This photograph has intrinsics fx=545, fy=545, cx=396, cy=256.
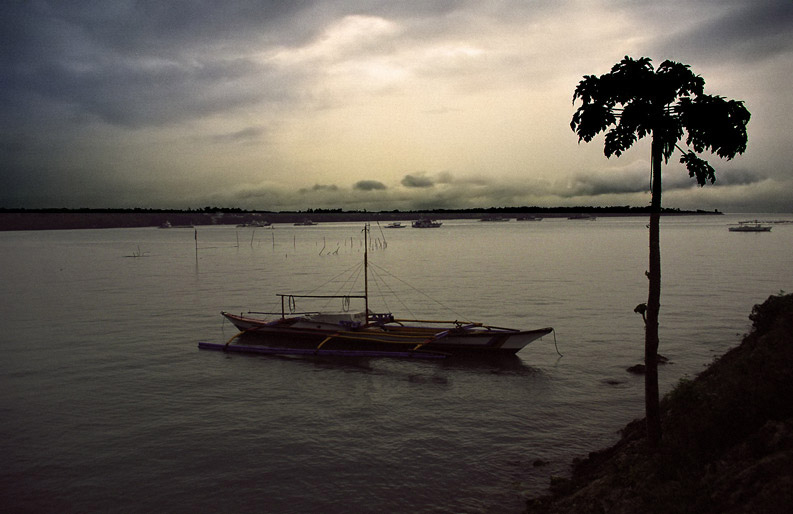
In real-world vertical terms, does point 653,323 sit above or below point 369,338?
above

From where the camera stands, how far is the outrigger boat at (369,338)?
102 feet

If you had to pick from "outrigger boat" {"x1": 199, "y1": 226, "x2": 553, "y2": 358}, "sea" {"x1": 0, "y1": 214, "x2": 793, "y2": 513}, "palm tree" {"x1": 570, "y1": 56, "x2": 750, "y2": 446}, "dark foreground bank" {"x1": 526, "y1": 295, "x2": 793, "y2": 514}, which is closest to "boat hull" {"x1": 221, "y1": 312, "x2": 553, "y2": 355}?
"outrigger boat" {"x1": 199, "y1": 226, "x2": 553, "y2": 358}

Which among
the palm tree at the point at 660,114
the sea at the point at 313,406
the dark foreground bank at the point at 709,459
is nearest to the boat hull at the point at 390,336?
the sea at the point at 313,406

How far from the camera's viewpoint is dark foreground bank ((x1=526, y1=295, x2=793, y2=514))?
9430 millimetres

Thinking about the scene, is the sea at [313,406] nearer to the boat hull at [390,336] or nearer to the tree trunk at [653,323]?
the boat hull at [390,336]

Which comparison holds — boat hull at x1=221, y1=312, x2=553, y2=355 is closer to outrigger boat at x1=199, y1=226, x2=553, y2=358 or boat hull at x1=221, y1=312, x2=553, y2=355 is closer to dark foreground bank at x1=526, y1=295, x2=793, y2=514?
outrigger boat at x1=199, y1=226, x2=553, y2=358

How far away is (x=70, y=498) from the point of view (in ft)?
51.7

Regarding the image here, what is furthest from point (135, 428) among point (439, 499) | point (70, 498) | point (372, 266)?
point (372, 266)

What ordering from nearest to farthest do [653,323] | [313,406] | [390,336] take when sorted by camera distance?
[653,323], [313,406], [390,336]

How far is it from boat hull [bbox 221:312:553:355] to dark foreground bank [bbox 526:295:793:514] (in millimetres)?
14593

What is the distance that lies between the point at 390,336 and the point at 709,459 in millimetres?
22745

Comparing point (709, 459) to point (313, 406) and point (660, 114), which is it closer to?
point (660, 114)

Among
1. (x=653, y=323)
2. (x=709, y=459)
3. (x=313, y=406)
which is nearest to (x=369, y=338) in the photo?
(x=313, y=406)

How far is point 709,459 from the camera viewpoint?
11172 mm
